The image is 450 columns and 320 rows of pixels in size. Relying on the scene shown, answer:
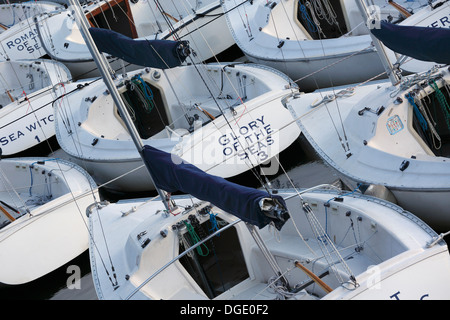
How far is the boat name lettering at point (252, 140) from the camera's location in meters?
9.34

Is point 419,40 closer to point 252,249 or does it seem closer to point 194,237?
point 252,249

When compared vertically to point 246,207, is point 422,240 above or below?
below

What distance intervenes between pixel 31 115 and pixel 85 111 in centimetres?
166

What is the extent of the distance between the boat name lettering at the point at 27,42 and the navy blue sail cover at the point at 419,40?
945cm

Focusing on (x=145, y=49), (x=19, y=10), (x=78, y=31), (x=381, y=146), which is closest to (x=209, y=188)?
(x=381, y=146)

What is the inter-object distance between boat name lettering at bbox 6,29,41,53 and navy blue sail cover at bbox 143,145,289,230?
30.4 ft

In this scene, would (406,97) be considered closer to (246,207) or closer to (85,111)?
(246,207)

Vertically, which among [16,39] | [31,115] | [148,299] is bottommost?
[148,299]

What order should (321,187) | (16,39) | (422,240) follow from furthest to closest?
1. (16,39)
2. (321,187)
3. (422,240)

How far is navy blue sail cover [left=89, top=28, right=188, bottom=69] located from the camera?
8172mm

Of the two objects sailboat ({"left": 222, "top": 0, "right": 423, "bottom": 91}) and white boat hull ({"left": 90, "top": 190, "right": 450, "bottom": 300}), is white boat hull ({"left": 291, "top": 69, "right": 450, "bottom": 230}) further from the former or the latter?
sailboat ({"left": 222, "top": 0, "right": 423, "bottom": 91})

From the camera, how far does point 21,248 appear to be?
29.5 ft

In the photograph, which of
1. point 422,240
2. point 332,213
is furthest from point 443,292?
point 332,213

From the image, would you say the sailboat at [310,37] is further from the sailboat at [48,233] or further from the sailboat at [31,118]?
the sailboat at [48,233]
